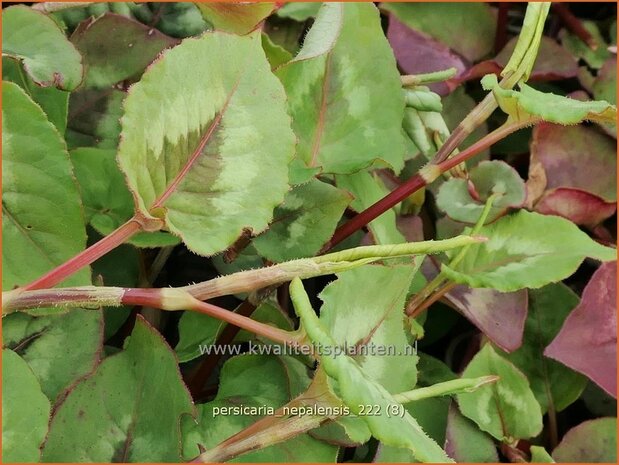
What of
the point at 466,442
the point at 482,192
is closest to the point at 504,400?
the point at 466,442

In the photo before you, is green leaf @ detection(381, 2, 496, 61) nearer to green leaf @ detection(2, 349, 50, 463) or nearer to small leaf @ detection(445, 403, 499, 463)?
small leaf @ detection(445, 403, 499, 463)

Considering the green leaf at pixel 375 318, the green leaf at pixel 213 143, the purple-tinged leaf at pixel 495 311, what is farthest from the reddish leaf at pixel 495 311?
the green leaf at pixel 213 143

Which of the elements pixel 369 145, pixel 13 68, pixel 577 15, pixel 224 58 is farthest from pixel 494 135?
pixel 577 15

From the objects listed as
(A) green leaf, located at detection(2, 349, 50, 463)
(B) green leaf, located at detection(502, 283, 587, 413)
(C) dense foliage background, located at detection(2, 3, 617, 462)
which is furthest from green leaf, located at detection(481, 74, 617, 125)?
(A) green leaf, located at detection(2, 349, 50, 463)

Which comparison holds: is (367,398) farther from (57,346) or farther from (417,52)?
(417,52)

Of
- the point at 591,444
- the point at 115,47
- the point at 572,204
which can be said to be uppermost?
the point at 115,47
